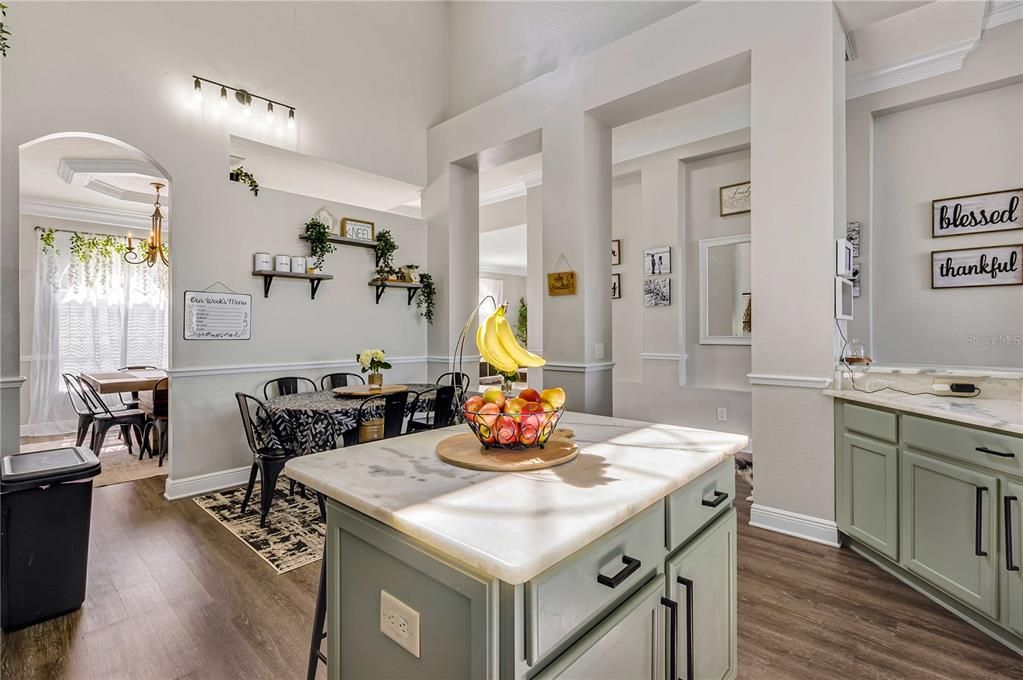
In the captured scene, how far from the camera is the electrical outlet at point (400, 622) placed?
911 mm

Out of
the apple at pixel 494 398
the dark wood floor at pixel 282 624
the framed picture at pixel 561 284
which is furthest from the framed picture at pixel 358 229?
the apple at pixel 494 398

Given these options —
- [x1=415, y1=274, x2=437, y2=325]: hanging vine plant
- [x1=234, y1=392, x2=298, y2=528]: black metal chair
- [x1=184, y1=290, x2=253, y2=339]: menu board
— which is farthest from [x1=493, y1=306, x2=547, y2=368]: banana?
[x1=415, y1=274, x2=437, y2=325]: hanging vine plant

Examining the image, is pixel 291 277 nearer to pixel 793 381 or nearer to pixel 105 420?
pixel 105 420

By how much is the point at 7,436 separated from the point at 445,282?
3395 mm

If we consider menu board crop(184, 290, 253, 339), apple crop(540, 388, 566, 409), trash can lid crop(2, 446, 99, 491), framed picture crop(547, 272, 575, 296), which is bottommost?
trash can lid crop(2, 446, 99, 491)

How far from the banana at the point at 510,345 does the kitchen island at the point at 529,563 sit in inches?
11.8

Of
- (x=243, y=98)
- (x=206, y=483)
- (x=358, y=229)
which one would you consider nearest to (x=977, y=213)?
(x=358, y=229)

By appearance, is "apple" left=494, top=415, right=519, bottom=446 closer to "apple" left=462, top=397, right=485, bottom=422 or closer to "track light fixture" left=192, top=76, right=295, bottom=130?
"apple" left=462, top=397, right=485, bottom=422

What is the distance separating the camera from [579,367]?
388cm

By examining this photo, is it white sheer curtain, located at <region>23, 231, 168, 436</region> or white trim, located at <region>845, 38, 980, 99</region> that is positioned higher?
white trim, located at <region>845, 38, 980, 99</region>

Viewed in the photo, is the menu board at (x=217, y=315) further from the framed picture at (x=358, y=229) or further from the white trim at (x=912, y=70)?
the white trim at (x=912, y=70)

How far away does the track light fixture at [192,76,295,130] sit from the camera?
3656 mm

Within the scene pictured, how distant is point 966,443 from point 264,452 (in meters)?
3.68

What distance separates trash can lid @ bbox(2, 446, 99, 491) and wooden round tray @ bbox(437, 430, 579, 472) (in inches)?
71.7
